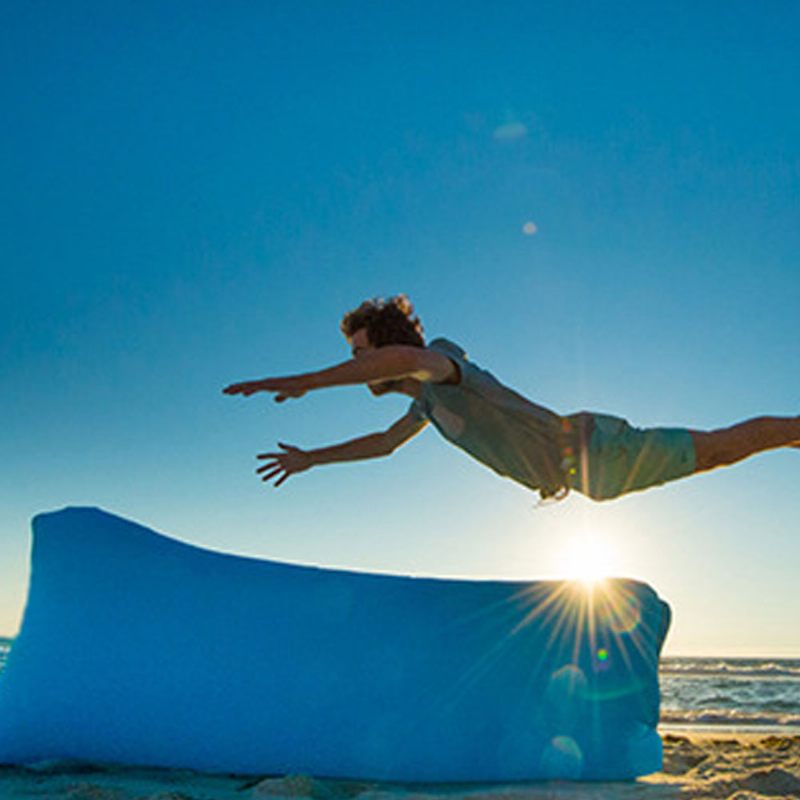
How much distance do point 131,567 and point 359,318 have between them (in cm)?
131

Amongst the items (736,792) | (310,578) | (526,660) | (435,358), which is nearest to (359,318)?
(435,358)

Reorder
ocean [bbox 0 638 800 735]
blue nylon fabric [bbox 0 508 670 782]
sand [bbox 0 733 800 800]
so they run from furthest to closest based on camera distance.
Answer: ocean [bbox 0 638 800 735], blue nylon fabric [bbox 0 508 670 782], sand [bbox 0 733 800 800]

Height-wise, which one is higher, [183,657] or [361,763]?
[183,657]

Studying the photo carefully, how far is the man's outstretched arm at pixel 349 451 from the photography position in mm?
3480

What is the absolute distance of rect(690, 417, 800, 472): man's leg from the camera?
3092 mm

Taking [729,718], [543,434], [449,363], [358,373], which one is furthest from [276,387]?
[729,718]

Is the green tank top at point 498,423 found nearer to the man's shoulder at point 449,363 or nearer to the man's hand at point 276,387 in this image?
the man's shoulder at point 449,363

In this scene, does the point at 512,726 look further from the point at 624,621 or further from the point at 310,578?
the point at 310,578

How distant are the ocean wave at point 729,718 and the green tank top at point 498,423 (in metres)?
6.60

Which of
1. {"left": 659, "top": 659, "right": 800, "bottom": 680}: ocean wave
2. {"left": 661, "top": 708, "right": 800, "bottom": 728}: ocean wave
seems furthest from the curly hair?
{"left": 659, "top": 659, "right": 800, "bottom": 680}: ocean wave

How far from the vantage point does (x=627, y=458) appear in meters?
3.04

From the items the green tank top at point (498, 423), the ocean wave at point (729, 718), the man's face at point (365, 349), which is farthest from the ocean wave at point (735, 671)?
the man's face at point (365, 349)

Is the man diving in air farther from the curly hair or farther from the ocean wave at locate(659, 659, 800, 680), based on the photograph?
the ocean wave at locate(659, 659, 800, 680)

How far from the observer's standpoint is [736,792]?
3170 mm
